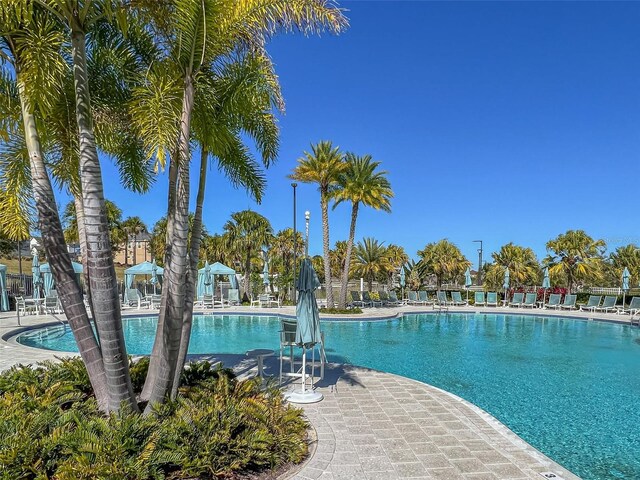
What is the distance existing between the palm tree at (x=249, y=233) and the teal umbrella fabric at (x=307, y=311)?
22.2 meters

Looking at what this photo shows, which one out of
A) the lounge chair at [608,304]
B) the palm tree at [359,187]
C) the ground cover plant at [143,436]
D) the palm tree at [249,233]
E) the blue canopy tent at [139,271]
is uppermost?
the palm tree at [359,187]

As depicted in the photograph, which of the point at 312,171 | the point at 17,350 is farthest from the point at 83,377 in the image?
the point at 312,171

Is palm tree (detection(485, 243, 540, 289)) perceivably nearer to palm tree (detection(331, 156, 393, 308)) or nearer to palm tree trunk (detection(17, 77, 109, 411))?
palm tree (detection(331, 156, 393, 308))

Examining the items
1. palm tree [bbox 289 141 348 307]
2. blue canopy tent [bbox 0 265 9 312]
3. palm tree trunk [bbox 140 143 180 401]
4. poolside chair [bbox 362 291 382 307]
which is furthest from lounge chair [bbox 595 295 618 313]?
blue canopy tent [bbox 0 265 9 312]

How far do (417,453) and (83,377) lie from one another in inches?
189

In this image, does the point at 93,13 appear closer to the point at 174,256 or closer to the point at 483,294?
the point at 174,256

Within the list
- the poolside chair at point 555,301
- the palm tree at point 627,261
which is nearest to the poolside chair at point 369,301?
the poolside chair at point 555,301

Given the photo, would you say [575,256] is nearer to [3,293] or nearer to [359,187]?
[359,187]

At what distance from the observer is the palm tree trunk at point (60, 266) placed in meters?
4.71

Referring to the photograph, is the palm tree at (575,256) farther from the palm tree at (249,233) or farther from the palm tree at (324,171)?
the palm tree at (249,233)

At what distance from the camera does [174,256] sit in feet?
16.1

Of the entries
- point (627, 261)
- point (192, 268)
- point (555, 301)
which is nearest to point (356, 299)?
point (555, 301)

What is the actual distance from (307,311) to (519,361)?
8104mm

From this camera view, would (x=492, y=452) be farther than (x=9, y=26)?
Yes
